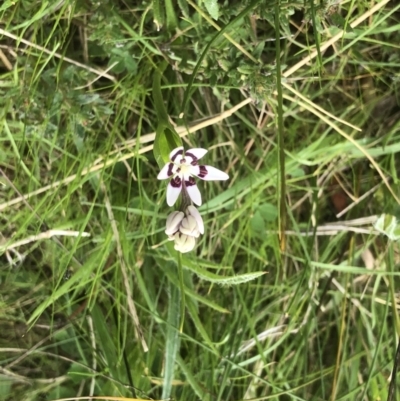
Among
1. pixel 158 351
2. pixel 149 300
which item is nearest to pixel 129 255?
pixel 149 300

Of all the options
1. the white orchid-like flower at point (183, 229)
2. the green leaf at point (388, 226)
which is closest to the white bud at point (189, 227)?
the white orchid-like flower at point (183, 229)

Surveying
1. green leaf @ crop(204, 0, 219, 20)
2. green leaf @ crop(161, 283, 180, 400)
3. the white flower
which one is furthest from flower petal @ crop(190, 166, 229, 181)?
green leaf @ crop(161, 283, 180, 400)

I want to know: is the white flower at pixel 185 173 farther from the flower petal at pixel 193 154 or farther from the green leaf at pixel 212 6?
the green leaf at pixel 212 6

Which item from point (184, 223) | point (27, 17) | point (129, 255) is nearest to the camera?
point (184, 223)

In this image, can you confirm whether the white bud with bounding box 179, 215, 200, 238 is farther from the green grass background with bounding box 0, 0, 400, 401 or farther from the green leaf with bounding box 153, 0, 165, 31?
the green leaf with bounding box 153, 0, 165, 31

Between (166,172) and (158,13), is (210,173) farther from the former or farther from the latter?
(158,13)

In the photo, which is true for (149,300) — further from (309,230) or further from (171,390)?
(309,230)
